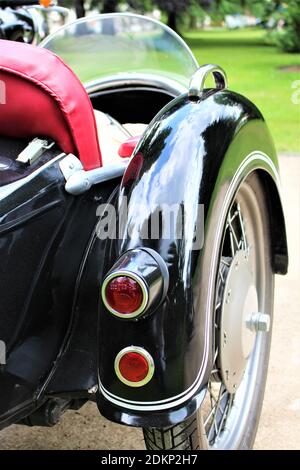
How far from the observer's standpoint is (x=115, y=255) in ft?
5.00

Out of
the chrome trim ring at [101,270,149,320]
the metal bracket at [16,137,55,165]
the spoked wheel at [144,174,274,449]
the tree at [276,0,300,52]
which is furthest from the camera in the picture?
the tree at [276,0,300,52]

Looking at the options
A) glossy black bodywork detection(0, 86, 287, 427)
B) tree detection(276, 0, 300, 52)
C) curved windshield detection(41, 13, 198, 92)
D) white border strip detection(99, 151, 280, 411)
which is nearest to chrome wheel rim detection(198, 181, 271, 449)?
white border strip detection(99, 151, 280, 411)

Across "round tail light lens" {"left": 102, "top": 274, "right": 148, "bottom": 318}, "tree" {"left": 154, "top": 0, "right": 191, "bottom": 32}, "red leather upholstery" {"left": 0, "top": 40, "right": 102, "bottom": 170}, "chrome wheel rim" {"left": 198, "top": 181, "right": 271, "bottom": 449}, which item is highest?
"red leather upholstery" {"left": 0, "top": 40, "right": 102, "bottom": 170}

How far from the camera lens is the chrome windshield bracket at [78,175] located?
1574mm

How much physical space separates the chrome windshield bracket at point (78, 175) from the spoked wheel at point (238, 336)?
376 millimetres

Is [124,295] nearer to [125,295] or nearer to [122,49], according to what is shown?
[125,295]

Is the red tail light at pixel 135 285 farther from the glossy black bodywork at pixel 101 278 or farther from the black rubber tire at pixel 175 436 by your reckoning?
the black rubber tire at pixel 175 436

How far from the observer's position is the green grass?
7762 millimetres

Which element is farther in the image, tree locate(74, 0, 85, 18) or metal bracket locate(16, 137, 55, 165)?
tree locate(74, 0, 85, 18)

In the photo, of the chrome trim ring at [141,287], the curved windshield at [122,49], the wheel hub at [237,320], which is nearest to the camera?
the chrome trim ring at [141,287]

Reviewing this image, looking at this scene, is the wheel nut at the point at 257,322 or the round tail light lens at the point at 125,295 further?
the wheel nut at the point at 257,322

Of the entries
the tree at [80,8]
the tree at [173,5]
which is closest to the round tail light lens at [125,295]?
the tree at [80,8]

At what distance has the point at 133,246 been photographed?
58.1 inches

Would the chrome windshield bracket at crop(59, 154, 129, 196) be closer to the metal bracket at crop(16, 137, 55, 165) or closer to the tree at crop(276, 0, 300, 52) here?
the metal bracket at crop(16, 137, 55, 165)
